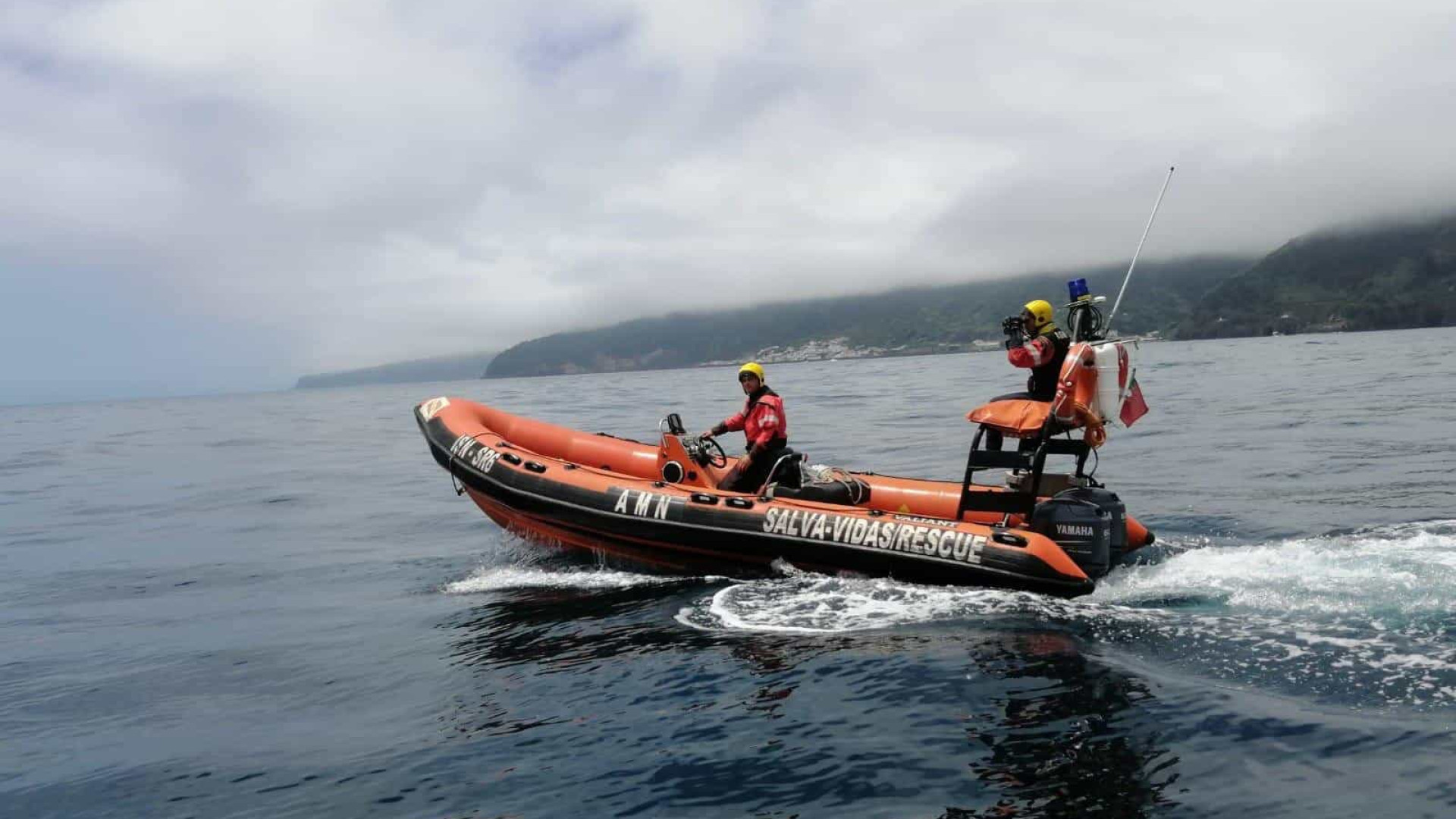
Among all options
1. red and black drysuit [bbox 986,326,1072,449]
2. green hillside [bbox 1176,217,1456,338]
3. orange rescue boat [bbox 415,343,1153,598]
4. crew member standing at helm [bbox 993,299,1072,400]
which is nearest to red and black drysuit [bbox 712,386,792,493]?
orange rescue boat [bbox 415,343,1153,598]

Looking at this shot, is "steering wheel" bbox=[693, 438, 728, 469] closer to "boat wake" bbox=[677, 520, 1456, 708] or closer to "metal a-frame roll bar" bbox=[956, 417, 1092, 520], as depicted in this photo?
"boat wake" bbox=[677, 520, 1456, 708]

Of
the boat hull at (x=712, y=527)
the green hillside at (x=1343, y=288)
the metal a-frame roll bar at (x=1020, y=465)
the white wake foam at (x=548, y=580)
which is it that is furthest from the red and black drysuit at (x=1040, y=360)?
the green hillside at (x=1343, y=288)

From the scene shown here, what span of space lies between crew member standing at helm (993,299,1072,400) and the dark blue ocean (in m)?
1.72

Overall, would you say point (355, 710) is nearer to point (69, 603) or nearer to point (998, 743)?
point (998, 743)

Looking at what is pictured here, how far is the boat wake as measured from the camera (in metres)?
5.49

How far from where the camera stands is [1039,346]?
7.89 metres

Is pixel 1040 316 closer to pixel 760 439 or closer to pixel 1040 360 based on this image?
pixel 1040 360

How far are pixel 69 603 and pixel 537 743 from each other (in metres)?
7.53

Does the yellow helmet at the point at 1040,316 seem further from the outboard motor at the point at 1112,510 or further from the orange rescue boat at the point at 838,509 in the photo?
the outboard motor at the point at 1112,510

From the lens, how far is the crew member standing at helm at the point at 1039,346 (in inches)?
309

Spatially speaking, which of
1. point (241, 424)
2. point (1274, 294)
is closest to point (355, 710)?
point (241, 424)

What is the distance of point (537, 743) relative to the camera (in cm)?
539

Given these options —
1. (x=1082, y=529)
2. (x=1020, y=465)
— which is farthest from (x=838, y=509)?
(x=1082, y=529)

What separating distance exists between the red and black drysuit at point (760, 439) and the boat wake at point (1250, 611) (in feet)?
4.47
